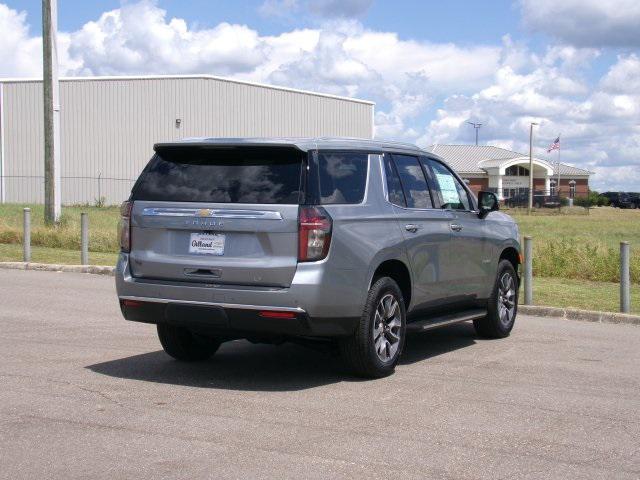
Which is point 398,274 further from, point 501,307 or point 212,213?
point 501,307

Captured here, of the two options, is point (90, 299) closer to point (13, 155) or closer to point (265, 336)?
point (265, 336)

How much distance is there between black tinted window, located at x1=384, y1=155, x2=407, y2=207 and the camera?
8852mm

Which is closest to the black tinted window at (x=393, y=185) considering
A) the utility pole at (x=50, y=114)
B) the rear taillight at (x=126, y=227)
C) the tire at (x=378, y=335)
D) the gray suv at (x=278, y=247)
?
the gray suv at (x=278, y=247)

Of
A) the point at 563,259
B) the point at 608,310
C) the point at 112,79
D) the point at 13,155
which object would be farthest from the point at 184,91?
the point at 608,310

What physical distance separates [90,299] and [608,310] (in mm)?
6845

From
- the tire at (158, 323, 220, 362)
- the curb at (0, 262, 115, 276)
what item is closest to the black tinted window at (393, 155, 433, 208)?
the tire at (158, 323, 220, 362)

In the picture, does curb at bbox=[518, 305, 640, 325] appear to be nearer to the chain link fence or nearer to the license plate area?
the license plate area

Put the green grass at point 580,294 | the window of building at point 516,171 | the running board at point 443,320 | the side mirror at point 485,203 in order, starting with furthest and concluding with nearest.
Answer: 1. the window of building at point 516,171
2. the green grass at point 580,294
3. the side mirror at point 485,203
4. the running board at point 443,320

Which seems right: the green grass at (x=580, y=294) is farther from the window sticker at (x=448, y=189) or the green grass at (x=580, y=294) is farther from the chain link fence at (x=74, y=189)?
the chain link fence at (x=74, y=189)

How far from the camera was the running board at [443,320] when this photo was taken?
29.8ft

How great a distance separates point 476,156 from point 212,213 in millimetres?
96521

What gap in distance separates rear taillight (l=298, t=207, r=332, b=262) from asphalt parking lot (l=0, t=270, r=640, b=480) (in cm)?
106

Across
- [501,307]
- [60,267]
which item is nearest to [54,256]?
[60,267]

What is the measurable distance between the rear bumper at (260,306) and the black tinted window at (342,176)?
24.6 inches
